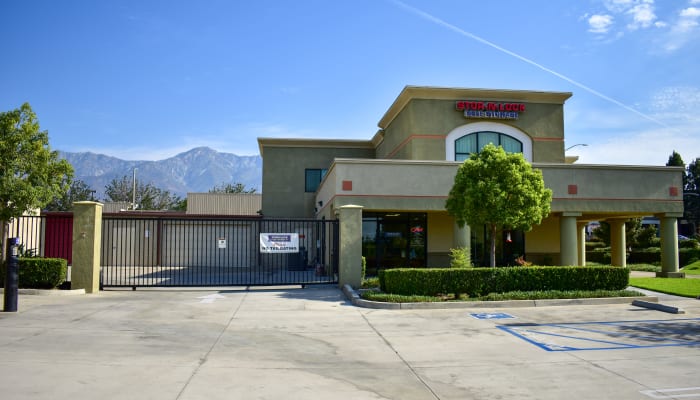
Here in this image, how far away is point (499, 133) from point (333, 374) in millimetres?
20024

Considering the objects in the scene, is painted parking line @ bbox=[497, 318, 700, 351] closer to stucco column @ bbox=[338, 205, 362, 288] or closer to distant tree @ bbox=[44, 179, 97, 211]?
stucco column @ bbox=[338, 205, 362, 288]

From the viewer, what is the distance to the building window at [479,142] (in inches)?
981

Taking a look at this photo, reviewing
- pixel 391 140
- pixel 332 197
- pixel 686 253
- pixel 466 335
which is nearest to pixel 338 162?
pixel 332 197

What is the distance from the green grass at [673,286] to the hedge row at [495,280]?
2665mm

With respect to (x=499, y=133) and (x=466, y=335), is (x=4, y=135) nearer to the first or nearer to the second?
(x=466, y=335)

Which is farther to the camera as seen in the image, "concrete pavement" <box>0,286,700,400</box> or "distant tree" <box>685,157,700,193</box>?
"distant tree" <box>685,157,700,193</box>

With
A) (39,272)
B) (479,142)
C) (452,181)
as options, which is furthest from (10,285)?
(479,142)

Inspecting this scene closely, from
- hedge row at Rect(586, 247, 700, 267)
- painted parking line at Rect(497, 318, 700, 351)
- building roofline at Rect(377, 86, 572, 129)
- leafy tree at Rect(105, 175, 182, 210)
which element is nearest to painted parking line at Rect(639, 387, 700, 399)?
painted parking line at Rect(497, 318, 700, 351)

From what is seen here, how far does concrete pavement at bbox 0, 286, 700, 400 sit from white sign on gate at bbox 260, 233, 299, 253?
409cm

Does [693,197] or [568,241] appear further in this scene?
[693,197]

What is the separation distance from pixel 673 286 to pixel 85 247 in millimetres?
20073

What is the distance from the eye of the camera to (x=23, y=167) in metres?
15.9

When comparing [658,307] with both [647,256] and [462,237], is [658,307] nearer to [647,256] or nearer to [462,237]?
[462,237]

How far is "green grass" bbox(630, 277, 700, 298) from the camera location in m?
17.4
